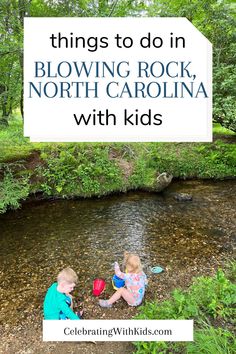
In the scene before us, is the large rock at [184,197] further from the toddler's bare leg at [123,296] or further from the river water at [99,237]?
the toddler's bare leg at [123,296]

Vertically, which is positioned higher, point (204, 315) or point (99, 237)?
point (99, 237)

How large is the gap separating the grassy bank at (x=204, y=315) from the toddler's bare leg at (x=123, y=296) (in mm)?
269

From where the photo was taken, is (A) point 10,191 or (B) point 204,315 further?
(A) point 10,191

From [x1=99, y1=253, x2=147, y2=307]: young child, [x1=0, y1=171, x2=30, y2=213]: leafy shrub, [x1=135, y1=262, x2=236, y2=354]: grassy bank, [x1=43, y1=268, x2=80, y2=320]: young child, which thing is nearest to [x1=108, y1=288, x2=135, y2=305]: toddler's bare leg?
[x1=99, y1=253, x2=147, y2=307]: young child

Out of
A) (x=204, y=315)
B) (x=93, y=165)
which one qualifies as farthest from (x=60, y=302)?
(x=93, y=165)

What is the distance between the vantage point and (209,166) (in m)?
12.7

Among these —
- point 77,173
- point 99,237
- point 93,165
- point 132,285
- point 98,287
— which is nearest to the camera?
point 132,285

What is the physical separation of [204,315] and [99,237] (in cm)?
378

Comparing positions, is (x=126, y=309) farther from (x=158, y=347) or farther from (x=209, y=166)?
(x=209, y=166)

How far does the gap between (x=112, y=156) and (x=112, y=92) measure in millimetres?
8781

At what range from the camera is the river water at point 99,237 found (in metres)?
5.88

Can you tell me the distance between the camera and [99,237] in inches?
301

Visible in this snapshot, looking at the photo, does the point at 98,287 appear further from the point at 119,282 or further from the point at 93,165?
the point at 93,165

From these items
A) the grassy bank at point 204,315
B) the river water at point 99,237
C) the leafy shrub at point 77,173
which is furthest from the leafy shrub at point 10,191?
the grassy bank at point 204,315
